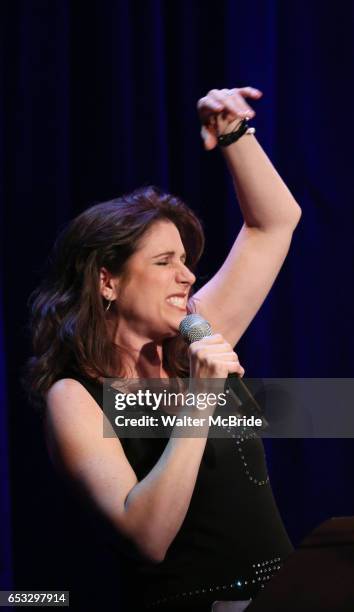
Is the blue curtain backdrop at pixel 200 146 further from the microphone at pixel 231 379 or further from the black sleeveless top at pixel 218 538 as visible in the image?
the microphone at pixel 231 379

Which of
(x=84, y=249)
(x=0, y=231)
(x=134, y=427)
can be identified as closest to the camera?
(x=134, y=427)

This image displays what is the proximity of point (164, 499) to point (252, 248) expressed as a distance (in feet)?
1.99

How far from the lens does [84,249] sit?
165cm

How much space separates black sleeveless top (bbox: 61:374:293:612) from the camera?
1.40 meters

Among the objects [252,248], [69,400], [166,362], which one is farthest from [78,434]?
[252,248]

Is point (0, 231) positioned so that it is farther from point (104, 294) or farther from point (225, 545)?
point (225, 545)

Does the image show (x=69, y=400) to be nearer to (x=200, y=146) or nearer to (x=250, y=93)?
(x=250, y=93)

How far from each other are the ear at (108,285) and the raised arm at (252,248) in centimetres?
18

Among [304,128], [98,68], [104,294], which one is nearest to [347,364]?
[304,128]

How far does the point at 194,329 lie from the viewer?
137cm

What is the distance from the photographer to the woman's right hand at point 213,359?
1269 millimetres

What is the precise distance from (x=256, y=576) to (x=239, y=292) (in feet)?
1.84

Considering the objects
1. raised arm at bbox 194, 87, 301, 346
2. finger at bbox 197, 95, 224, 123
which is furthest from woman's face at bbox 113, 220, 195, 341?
finger at bbox 197, 95, 224, 123

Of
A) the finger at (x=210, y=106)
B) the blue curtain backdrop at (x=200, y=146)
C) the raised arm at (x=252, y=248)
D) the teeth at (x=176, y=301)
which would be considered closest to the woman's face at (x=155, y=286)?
the teeth at (x=176, y=301)
